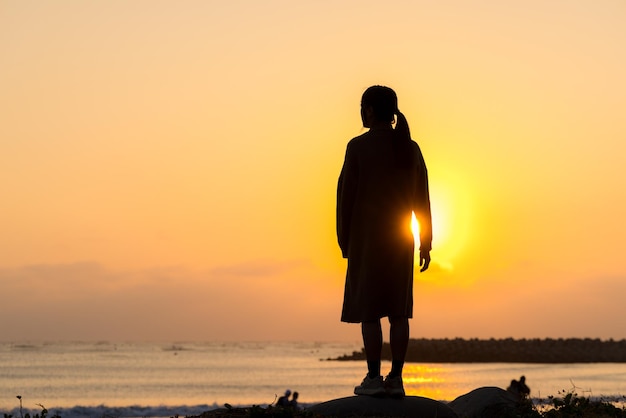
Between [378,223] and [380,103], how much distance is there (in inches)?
53.2

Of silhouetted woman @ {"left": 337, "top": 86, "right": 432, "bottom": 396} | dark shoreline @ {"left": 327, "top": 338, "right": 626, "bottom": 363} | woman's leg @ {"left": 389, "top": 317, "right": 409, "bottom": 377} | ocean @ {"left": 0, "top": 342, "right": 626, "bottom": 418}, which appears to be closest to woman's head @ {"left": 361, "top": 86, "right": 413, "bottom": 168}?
silhouetted woman @ {"left": 337, "top": 86, "right": 432, "bottom": 396}

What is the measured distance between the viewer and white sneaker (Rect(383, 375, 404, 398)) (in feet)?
37.7

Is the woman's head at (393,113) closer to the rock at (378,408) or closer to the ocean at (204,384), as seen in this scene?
the rock at (378,408)

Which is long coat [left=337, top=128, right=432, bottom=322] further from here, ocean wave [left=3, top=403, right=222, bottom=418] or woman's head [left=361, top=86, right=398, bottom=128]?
ocean wave [left=3, top=403, right=222, bottom=418]

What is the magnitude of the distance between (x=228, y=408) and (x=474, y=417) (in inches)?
156

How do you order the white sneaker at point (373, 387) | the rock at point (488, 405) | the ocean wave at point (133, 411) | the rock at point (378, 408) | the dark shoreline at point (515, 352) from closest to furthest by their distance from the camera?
the rock at point (378, 408), the white sneaker at point (373, 387), the rock at point (488, 405), the ocean wave at point (133, 411), the dark shoreline at point (515, 352)

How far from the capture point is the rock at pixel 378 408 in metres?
11.3

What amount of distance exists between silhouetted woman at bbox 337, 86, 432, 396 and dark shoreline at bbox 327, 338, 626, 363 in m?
78.7

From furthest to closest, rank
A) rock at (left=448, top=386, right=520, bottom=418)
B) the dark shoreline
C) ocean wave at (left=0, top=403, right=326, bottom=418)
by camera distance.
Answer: the dark shoreline < ocean wave at (left=0, top=403, right=326, bottom=418) < rock at (left=448, top=386, right=520, bottom=418)

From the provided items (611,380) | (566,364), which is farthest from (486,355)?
(611,380)

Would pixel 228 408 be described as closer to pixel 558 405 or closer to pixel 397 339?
pixel 397 339

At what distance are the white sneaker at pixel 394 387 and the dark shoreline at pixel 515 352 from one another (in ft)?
258

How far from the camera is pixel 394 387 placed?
454 inches

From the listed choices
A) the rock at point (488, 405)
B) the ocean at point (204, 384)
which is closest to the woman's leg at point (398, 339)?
the rock at point (488, 405)
